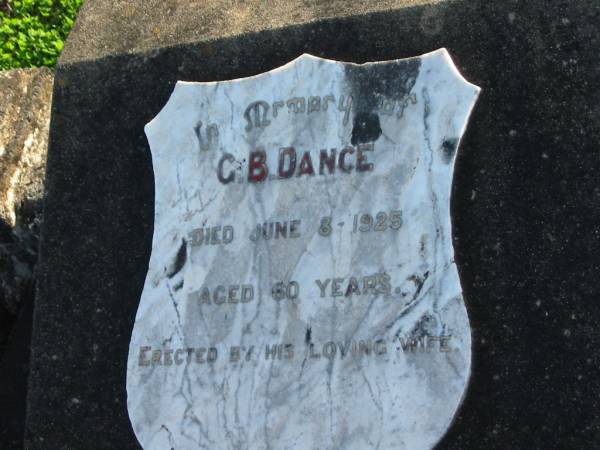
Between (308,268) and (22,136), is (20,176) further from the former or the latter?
(308,268)

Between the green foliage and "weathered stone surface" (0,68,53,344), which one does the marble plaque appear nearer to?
Answer: "weathered stone surface" (0,68,53,344)

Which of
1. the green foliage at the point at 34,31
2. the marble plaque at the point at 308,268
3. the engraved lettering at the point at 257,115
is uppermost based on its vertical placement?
the green foliage at the point at 34,31

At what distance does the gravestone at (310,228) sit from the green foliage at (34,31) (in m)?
1.40

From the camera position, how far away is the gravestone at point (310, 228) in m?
2.91

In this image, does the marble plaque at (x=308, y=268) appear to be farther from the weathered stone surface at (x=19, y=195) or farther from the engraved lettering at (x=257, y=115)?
the weathered stone surface at (x=19, y=195)

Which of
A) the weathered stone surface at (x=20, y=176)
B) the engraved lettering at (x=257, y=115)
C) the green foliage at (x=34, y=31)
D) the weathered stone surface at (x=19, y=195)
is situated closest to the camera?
the engraved lettering at (x=257, y=115)

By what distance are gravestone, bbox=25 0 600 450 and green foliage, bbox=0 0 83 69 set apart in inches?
55.0

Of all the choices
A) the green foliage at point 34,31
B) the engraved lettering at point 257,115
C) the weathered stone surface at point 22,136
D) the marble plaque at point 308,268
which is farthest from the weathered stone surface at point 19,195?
the engraved lettering at point 257,115

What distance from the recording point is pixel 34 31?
5.21 meters

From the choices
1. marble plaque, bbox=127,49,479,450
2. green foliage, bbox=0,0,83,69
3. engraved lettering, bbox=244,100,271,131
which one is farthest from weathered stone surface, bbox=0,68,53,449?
engraved lettering, bbox=244,100,271,131

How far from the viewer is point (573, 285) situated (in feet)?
9.57

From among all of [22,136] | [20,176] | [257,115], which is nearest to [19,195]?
[20,176]

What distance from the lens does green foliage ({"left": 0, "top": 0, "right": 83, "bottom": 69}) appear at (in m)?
5.05

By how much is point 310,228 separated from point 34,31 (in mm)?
2517
